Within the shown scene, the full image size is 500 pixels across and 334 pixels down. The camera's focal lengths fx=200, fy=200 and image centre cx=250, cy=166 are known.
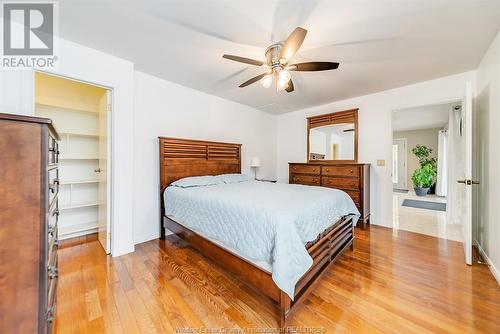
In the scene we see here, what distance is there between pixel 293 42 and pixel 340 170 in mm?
2573

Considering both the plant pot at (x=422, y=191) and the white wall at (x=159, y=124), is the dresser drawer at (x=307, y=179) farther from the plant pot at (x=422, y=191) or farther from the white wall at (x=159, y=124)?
the plant pot at (x=422, y=191)

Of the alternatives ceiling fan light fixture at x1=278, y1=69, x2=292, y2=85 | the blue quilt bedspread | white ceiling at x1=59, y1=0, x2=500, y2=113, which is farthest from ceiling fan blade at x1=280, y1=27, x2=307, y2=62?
the blue quilt bedspread

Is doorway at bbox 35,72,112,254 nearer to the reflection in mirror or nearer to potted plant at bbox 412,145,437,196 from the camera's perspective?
the reflection in mirror

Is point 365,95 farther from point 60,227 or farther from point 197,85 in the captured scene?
point 60,227

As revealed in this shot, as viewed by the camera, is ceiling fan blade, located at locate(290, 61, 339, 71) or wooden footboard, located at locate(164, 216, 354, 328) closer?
wooden footboard, located at locate(164, 216, 354, 328)

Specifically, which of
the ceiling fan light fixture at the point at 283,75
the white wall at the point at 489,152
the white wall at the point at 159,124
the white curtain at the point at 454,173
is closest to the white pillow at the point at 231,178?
the white wall at the point at 159,124

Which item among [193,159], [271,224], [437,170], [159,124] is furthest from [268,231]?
[437,170]

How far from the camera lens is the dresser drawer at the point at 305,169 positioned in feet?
12.7

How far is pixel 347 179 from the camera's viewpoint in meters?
3.48

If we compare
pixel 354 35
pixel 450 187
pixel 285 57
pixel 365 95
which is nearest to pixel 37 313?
pixel 285 57

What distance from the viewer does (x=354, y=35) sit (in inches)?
77.1

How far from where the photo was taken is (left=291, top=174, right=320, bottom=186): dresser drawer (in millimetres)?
3872

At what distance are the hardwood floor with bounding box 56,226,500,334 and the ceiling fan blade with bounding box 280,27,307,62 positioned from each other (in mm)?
2090

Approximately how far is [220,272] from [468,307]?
6.79 feet
